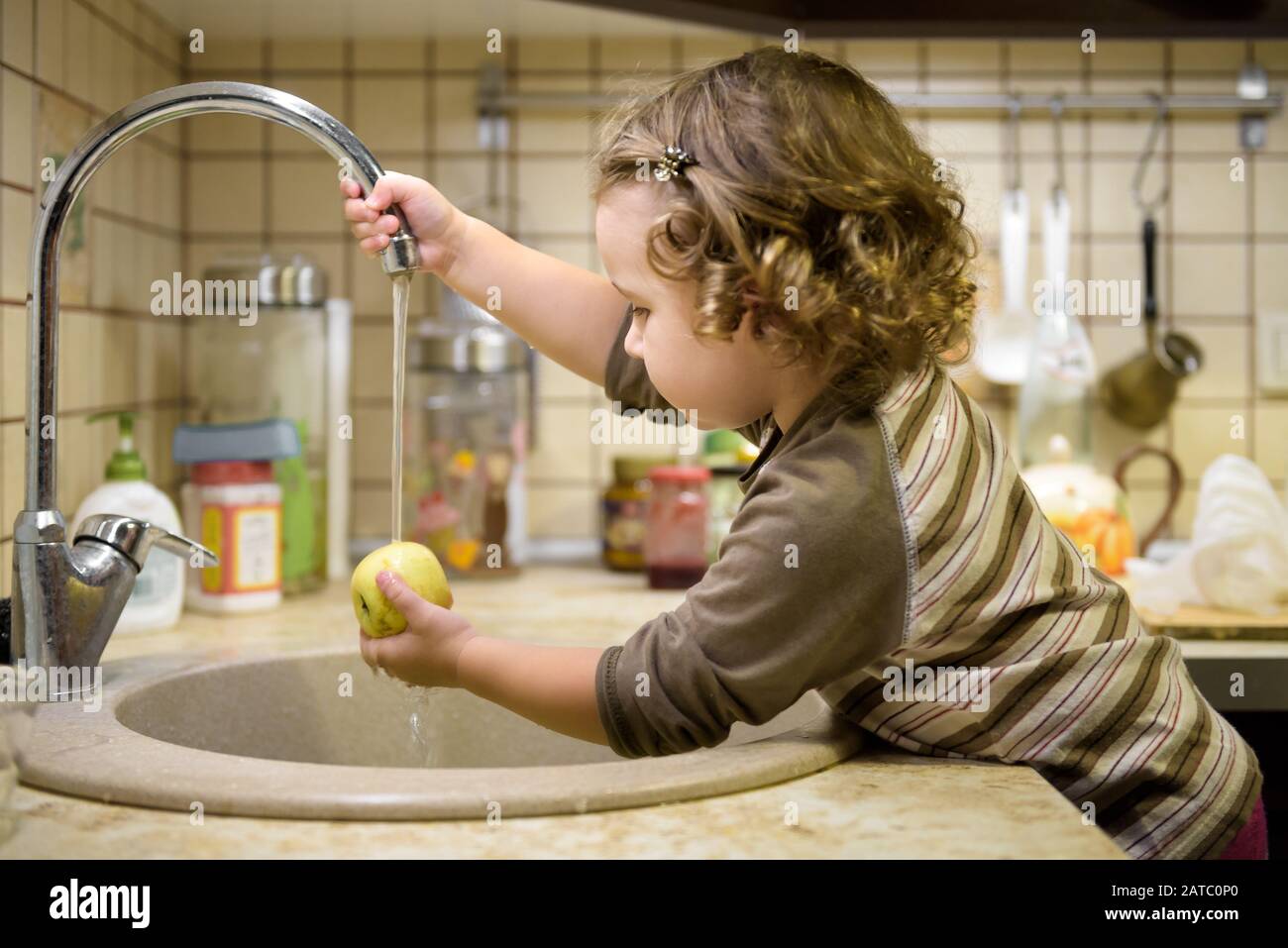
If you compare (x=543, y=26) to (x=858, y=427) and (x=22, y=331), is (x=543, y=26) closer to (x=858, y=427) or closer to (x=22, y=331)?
(x=22, y=331)

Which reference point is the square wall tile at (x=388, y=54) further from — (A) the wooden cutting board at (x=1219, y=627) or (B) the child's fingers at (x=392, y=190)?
(A) the wooden cutting board at (x=1219, y=627)

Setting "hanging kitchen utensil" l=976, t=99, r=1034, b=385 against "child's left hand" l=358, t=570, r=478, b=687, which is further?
"hanging kitchen utensil" l=976, t=99, r=1034, b=385

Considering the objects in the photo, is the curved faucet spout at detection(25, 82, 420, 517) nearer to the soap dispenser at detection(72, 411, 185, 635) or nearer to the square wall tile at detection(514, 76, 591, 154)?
the soap dispenser at detection(72, 411, 185, 635)

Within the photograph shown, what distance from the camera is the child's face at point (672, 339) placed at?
81cm

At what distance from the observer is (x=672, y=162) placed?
81 cm

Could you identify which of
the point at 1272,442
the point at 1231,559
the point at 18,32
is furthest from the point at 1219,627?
the point at 18,32

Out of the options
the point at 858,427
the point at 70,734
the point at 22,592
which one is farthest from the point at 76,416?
the point at 858,427

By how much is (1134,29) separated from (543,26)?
0.72 metres

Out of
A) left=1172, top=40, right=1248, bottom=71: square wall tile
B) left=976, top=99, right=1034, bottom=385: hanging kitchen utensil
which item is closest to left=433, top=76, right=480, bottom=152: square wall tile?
left=976, top=99, right=1034, bottom=385: hanging kitchen utensil

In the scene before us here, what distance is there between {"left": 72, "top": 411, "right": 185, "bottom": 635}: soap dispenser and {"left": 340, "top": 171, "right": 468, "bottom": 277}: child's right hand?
0.41 meters

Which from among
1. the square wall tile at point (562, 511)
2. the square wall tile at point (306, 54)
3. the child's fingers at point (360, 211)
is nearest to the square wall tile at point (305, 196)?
the square wall tile at point (306, 54)

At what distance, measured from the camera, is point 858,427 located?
0.76m

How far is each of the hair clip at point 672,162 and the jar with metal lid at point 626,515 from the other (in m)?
0.87

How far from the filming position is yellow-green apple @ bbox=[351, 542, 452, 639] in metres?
0.86
